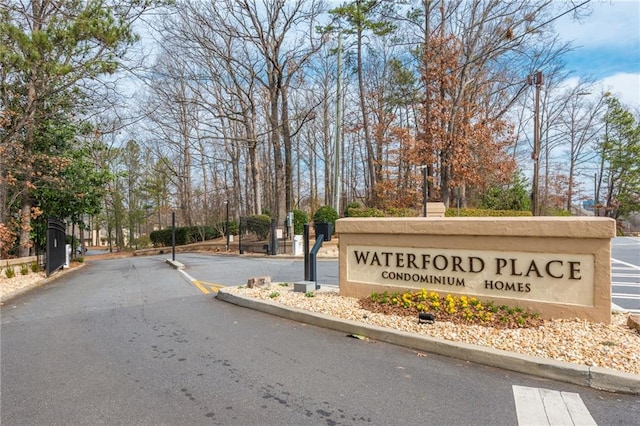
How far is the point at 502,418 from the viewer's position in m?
3.22

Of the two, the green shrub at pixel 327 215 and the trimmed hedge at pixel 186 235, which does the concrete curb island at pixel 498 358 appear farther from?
the trimmed hedge at pixel 186 235

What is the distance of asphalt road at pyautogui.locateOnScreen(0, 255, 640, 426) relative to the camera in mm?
3322

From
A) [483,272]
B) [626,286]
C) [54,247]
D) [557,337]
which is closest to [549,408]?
[557,337]

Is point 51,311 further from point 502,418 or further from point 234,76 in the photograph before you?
point 234,76

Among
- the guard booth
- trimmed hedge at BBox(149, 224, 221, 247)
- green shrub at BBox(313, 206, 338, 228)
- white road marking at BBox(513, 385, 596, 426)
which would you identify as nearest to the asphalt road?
white road marking at BBox(513, 385, 596, 426)

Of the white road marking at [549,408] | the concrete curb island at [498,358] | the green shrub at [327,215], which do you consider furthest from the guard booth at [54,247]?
the white road marking at [549,408]

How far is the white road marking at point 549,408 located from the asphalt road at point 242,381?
2 cm

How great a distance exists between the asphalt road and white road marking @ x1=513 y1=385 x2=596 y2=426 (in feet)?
0.07

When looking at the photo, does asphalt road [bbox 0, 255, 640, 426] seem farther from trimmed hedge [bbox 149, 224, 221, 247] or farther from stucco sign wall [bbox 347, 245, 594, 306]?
trimmed hedge [bbox 149, 224, 221, 247]

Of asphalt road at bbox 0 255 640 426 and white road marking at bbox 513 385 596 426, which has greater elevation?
white road marking at bbox 513 385 596 426

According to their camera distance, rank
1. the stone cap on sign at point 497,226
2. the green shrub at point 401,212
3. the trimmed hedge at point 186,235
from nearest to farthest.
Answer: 1. the stone cap on sign at point 497,226
2. the green shrub at point 401,212
3. the trimmed hedge at point 186,235

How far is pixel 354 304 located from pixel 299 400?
10.3 feet

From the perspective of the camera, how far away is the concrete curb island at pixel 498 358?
3.76 m

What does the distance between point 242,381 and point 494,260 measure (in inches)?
148
